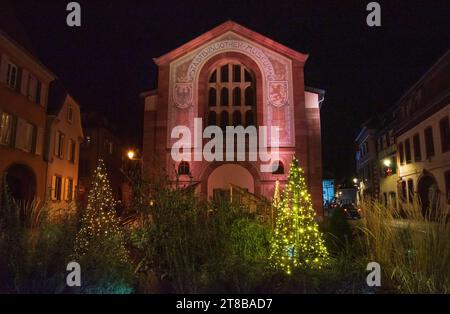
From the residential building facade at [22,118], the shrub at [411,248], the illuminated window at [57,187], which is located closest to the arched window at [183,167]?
the residential building facade at [22,118]

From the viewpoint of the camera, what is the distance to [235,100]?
2297 centimetres

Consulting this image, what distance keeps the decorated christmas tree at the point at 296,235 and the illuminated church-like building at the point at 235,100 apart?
41.9ft

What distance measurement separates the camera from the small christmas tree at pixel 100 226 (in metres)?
6.84

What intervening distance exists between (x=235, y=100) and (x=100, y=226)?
15.8 meters

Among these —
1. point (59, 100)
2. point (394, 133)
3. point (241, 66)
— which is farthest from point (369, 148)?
point (59, 100)

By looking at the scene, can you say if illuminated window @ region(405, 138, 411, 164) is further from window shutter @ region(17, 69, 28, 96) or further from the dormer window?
window shutter @ region(17, 69, 28, 96)

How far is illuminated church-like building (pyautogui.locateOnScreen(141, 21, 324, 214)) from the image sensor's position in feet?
70.0

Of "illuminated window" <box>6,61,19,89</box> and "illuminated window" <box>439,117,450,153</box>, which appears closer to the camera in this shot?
"illuminated window" <box>6,61,19,89</box>

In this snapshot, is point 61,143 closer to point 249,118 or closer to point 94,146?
point 94,146

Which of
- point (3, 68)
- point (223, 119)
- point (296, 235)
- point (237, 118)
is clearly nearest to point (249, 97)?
point (237, 118)

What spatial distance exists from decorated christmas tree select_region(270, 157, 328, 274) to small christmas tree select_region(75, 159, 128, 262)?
3116 millimetres

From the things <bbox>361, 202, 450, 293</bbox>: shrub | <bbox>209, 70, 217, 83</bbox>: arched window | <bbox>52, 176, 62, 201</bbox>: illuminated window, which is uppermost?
<bbox>209, 70, 217, 83</bbox>: arched window

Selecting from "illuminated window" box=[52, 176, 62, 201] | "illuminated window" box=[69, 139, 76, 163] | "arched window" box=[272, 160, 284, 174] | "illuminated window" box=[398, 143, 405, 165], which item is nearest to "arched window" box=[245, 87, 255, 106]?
"arched window" box=[272, 160, 284, 174]

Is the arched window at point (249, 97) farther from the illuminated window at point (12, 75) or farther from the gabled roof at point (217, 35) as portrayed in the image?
the illuminated window at point (12, 75)
